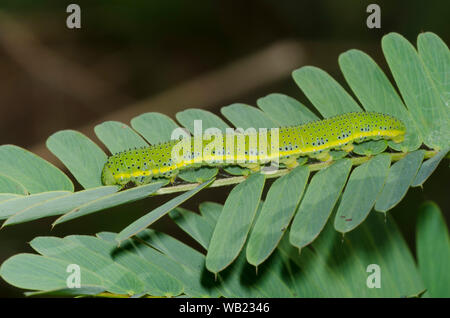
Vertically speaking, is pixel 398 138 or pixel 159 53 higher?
pixel 159 53

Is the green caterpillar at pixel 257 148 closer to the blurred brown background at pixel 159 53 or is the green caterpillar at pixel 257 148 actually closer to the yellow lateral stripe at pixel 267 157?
the yellow lateral stripe at pixel 267 157

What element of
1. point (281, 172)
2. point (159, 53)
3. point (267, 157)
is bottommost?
point (281, 172)

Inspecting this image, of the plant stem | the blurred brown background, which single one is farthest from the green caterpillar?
the blurred brown background

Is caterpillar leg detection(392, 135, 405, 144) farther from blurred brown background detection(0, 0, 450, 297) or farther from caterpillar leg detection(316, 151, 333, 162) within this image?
blurred brown background detection(0, 0, 450, 297)

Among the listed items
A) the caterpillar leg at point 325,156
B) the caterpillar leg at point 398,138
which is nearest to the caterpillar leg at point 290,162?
the caterpillar leg at point 325,156

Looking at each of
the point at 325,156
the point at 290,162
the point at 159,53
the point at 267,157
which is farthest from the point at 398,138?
the point at 159,53

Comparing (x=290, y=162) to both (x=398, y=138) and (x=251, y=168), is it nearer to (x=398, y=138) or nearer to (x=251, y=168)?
(x=251, y=168)

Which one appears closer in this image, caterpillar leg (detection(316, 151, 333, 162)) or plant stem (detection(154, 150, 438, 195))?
plant stem (detection(154, 150, 438, 195))
